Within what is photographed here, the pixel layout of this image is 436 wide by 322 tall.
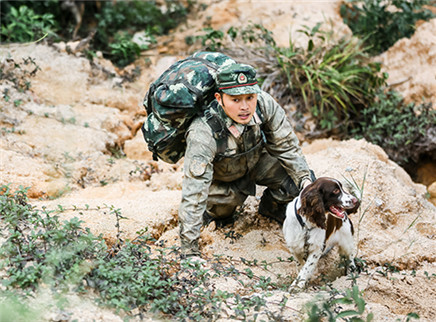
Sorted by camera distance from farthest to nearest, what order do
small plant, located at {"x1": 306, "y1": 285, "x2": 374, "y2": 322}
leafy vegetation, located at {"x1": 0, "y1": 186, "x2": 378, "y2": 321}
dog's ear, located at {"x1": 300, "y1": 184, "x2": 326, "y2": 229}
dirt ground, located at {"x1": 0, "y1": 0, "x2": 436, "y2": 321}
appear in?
1. dirt ground, located at {"x1": 0, "y1": 0, "x2": 436, "y2": 321}
2. dog's ear, located at {"x1": 300, "y1": 184, "x2": 326, "y2": 229}
3. leafy vegetation, located at {"x1": 0, "y1": 186, "x2": 378, "y2": 321}
4. small plant, located at {"x1": 306, "y1": 285, "x2": 374, "y2": 322}

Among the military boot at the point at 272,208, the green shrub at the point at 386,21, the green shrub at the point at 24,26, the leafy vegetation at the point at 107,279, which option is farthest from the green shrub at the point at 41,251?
the green shrub at the point at 386,21

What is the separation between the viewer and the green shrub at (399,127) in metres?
6.88

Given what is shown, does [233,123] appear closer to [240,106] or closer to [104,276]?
[240,106]

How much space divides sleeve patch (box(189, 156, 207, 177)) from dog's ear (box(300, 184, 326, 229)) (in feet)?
2.42

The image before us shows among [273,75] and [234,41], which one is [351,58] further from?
[234,41]

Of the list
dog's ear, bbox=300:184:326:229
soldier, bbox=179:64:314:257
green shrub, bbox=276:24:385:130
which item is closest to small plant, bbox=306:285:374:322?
dog's ear, bbox=300:184:326:229

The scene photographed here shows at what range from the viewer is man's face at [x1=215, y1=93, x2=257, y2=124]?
3820 millimetres

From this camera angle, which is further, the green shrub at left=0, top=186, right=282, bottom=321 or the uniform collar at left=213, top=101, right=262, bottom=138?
the uniform collar at left=213, top=101, right=262, bottom=138

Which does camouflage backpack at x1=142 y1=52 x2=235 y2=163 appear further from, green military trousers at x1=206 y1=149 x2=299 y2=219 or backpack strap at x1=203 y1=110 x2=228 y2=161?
green military trousers at x1=206 y1=149 x2=299 y2=219

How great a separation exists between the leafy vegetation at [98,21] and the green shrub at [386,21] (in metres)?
2.84

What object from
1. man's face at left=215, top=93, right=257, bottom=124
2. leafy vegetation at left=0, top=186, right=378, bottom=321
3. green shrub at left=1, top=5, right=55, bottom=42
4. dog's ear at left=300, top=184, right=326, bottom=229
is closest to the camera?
leafy vegetation at left=0, top=186, right=378, bottom=321

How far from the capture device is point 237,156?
4211 millimetres

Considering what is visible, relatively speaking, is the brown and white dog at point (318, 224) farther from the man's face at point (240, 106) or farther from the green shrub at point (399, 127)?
the green shrub at point (399, 127)

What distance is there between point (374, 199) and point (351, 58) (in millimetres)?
2986
